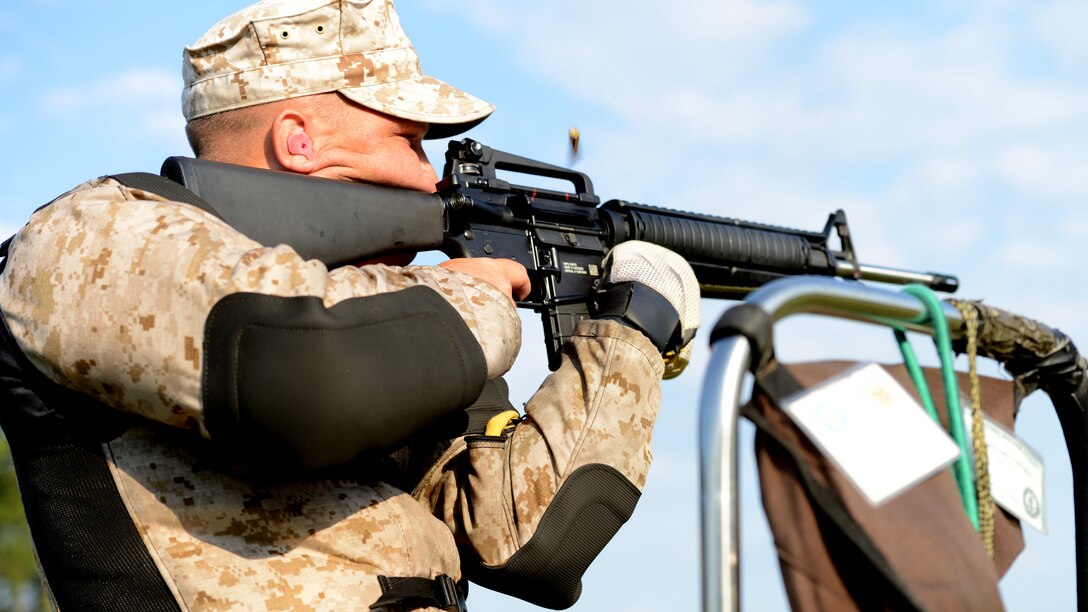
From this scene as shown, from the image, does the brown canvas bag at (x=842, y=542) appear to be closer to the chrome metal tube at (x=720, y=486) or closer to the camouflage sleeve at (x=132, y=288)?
the chrome metal tube at (x=720, y=486)

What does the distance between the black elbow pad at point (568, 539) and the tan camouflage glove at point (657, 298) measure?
386mm

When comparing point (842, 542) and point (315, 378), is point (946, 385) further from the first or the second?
point (315, 378)

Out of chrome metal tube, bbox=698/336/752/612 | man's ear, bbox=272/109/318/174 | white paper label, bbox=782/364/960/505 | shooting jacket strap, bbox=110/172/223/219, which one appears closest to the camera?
chrome metal tube, bbox=698/336/752/612

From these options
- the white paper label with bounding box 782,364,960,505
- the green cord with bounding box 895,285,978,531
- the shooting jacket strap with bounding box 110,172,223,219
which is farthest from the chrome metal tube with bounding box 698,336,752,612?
the shooting jacket strap with bounding box 110,172,223,219

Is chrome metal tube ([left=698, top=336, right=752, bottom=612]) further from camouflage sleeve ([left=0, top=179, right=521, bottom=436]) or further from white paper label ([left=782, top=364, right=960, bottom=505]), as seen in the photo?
camouflage sleeve ([left=0, top=179, right=521, bottom=436])

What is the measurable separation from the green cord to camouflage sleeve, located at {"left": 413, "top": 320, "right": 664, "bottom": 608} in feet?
4.23

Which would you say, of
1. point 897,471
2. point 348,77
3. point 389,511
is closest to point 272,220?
point 348,77

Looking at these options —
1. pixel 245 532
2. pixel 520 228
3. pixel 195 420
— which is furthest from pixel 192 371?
pixel 520 228

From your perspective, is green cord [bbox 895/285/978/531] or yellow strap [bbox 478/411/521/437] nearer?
green cord [bbox 895/285/978/531]

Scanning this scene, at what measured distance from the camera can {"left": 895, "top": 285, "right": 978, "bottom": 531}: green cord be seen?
1.42m

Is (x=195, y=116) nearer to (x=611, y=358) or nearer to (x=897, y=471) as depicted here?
(x=611, y=358)

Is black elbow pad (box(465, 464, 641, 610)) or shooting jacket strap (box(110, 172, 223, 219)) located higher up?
shooting jacket strap (box(110, 172, 223, 219))

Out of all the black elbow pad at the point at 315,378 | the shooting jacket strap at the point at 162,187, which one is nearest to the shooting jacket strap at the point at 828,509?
the black elbow pad at the point at 315,378

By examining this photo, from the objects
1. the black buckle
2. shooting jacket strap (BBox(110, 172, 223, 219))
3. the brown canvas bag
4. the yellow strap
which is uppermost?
shooting jacket strap (BBox(110, 172, 223, 219))
